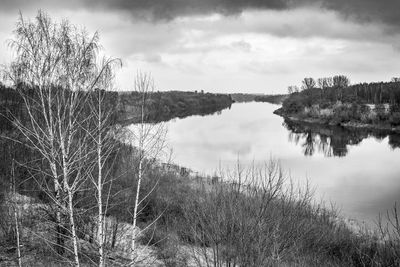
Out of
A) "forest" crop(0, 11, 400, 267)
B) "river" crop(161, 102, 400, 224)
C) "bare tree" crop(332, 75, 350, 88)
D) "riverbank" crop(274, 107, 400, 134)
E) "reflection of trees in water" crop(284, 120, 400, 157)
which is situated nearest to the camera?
"forest" crop(0, 11, 400, 267)

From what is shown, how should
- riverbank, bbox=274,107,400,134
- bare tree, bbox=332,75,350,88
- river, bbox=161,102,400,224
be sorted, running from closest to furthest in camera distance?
river, bbox=161,102,400,224 < riverbank, bbox=274,107,400,134 < bare tree, bbox=332,75,350,88

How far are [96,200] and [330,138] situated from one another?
52.7 m

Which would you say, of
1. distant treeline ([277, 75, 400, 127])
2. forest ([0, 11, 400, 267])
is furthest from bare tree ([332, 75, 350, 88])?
forest ([0, 11, 400, 267])

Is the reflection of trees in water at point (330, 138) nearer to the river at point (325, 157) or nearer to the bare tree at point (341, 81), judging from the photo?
the river at point (325, 157)

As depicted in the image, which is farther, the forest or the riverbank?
the riverbank

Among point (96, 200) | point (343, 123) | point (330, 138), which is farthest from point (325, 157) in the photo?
point (343, 123)

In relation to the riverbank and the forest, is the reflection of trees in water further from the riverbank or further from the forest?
the forest

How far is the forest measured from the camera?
26.3 feet

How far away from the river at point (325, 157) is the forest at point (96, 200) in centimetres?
447

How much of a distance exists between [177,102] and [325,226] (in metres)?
124

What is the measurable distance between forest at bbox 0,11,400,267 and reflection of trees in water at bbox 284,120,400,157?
1304 inches

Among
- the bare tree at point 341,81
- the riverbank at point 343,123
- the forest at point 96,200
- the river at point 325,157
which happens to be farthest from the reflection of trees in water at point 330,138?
the bare tree at point 341,81

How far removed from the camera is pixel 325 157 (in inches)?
1688

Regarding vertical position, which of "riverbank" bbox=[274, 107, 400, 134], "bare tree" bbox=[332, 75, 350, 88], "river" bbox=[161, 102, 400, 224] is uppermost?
"bare tree" bbox=[332, 75, 350, 88]
